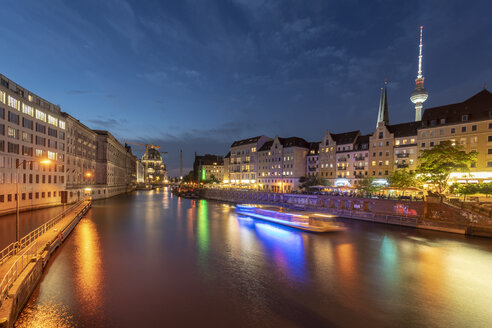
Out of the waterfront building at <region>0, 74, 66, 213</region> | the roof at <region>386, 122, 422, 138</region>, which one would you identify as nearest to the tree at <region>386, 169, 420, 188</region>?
the roof at <region>386, 122, 422, 138</region>

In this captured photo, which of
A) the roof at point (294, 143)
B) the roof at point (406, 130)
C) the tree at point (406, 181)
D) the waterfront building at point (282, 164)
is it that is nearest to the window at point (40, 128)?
the waterfront building at point (282, 164)

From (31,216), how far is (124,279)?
4296cm

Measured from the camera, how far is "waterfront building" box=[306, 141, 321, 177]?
314 ft

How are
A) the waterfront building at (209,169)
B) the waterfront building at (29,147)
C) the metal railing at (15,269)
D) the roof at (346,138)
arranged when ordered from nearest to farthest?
the metal railing at (15,269)
the waterfront building at (29,147)
the roof at (346,138)
the waterfront building at (209,169)

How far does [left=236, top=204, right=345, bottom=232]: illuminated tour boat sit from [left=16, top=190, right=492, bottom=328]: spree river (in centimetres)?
510

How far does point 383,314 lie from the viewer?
48.8 ft

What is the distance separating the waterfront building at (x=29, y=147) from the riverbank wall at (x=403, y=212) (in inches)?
2397

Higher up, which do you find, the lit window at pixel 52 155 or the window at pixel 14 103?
the window at pixel 14 103

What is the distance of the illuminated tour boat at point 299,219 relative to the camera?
39.7m

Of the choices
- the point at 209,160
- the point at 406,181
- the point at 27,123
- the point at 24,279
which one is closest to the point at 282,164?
the point at 406,181

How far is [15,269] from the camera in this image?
658 inches

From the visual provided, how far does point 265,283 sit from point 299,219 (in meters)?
24.9

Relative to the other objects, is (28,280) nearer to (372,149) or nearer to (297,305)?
(297,305)

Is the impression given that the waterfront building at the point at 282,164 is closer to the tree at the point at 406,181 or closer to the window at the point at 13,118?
the tree at the point at 406,181
